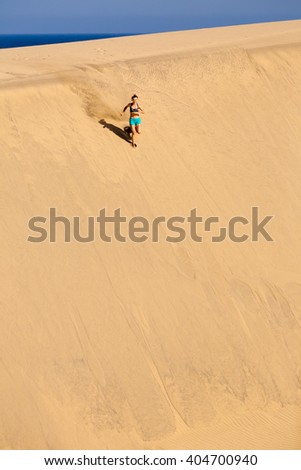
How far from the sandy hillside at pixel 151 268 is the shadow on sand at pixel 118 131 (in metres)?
0.03

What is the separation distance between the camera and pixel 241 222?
988 centimetres

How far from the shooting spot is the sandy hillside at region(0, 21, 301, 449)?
760 cm

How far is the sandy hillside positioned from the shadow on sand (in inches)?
1.1

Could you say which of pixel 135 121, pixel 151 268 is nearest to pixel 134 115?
pixel 135 121

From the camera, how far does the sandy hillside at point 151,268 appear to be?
7602 mm

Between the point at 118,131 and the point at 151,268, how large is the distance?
114 inches

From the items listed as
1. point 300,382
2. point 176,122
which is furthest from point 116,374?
point 176,122

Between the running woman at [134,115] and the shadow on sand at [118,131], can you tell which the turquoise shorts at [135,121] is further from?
the shadow on sand at [118,131]

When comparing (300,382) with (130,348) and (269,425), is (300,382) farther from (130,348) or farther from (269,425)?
(130,348)

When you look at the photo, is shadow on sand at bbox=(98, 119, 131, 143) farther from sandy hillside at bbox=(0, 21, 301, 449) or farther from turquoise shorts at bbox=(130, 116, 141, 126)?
turquoise shorts at bbox=(130, 116, 141, 126)

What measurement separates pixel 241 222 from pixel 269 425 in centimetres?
336

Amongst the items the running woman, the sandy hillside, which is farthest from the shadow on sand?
the running woman

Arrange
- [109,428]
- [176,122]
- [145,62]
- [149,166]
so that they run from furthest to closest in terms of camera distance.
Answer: [145,62] < [176,122] < [149,166] < [109,428]

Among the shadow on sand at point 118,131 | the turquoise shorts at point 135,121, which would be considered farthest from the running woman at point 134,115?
the shadow on sand at point 118,131
